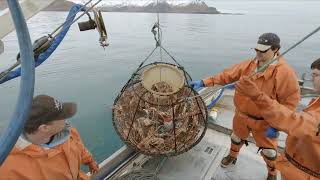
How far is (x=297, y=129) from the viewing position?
1.65m

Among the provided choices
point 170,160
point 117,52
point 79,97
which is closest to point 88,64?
point 117,52

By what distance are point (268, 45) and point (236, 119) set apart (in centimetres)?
94

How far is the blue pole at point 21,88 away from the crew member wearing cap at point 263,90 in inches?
94.6

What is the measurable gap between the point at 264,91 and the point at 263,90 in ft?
0.06

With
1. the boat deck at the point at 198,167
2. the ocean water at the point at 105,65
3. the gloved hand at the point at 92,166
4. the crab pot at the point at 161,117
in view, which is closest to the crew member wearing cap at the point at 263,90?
the boat deck at the point at 198,167

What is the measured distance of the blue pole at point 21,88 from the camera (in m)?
0.67

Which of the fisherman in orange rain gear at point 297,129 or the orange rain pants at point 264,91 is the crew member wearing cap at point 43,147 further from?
the orange rain pants at point 264,91

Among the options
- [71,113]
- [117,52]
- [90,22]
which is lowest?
[117,52]

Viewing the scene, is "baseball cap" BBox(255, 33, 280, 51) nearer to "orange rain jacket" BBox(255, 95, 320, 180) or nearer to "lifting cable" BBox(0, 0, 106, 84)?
"orange rain jacket" BBox(255, 95, 320, 180)

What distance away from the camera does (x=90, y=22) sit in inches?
95.3

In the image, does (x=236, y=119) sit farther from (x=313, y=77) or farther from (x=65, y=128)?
(x=65, y=128)

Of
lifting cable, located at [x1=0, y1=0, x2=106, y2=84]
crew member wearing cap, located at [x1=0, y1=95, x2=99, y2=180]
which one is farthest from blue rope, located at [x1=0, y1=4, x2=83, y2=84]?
crew member wearing cap, located at [x1=0, y1=95, x2=99, y2=180]

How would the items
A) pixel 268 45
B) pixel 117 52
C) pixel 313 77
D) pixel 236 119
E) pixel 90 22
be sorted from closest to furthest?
1. pixel 313 77
2. pixel 90 22
3. pixel 268 45
4. pixel 236 119
5. pixel 117 52

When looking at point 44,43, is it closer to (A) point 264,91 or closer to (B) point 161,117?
(B) point 161,117
